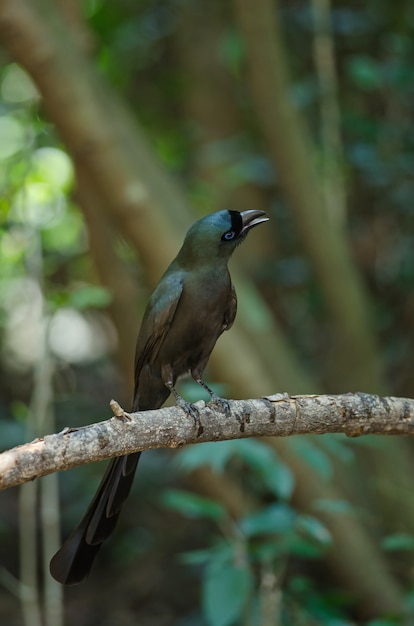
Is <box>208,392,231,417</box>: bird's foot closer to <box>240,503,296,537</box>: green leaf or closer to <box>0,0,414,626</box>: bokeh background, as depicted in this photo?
<box>0,0,414,626</box>: bokeh background

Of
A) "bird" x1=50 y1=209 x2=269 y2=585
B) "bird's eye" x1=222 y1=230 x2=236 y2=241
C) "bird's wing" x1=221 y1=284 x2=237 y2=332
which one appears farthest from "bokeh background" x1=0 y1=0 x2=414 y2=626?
"bird's eye" x1=222 y1=230 x2=236 y2=241

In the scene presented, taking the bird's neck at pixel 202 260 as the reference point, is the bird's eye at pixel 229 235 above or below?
above

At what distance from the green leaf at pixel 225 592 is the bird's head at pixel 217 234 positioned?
1.36 meters

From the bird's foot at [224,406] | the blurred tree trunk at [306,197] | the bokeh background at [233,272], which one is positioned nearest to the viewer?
the bird's foot at [224,406]

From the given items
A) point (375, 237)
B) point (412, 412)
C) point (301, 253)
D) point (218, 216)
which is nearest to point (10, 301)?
point (301, 253)

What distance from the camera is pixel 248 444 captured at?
11.3 ft

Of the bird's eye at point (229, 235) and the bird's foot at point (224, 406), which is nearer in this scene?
the bird's foot at point (224, 406)

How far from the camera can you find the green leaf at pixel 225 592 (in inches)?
130

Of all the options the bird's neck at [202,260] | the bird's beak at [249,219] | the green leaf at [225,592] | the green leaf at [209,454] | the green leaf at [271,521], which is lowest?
the green leaf at [225,592]

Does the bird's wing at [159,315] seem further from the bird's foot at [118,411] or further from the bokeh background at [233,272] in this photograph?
the bird's foot at [118,411]

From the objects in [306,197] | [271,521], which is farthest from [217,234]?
[306,197]

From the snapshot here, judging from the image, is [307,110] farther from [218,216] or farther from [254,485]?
[218,216]

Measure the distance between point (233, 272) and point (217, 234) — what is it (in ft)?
4.76

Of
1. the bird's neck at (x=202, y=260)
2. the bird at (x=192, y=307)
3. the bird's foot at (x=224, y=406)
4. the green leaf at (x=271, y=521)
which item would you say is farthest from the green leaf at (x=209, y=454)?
the bird's neck at (x=202, y=260)
